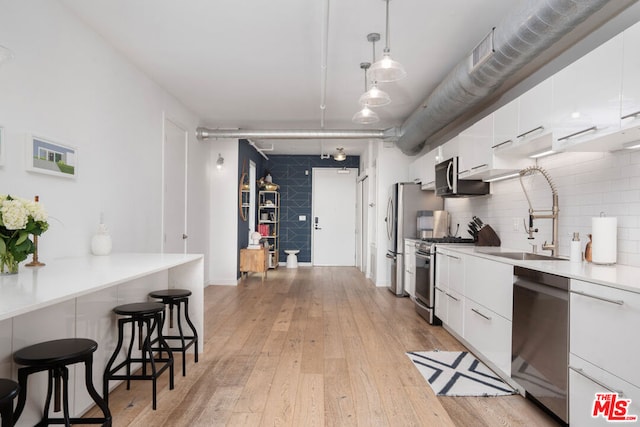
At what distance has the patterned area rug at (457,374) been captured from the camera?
2.54m

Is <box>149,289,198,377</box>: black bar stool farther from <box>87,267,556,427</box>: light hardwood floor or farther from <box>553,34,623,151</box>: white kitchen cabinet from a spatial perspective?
<box>553,34,623,151</box>: white kitchen cabinet

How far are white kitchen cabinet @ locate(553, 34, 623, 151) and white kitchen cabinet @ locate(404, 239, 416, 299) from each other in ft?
9.11

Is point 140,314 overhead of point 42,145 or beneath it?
beneath

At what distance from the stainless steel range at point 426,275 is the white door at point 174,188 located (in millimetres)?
3110

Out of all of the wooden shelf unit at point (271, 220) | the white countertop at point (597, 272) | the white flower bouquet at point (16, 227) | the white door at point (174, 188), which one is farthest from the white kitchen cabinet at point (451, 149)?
the wooden shelf unit at point (271, 220)

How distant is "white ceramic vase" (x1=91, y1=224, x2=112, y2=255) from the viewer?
288cm

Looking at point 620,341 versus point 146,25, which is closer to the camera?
point 620,341

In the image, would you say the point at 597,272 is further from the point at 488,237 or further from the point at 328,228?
the point at 328,228

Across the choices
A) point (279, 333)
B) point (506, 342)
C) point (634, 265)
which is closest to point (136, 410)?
point (279, 333)

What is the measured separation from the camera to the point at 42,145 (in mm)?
2496

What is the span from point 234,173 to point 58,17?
401 centimetres

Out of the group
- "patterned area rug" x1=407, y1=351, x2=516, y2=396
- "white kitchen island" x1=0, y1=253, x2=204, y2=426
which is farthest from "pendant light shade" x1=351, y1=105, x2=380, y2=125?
"patterned area rug" x1=407, y1=351, x2=516, y2=396

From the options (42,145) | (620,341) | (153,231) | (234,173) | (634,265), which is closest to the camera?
(620,341)

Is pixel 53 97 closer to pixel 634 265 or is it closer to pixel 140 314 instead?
pixel 140 314
